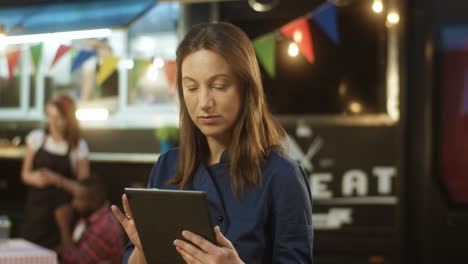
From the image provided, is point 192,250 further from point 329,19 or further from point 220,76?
point 329,19

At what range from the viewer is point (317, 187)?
5.59 metres

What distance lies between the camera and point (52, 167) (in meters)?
5.94

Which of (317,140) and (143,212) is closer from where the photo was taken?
(143,212)

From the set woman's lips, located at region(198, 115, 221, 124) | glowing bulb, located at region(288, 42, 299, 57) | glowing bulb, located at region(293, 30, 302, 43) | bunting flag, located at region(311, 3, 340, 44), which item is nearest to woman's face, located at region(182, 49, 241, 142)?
woman's lips, located at region(198, 115, 221, 124)

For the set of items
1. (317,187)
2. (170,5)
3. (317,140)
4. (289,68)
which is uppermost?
(170,5)

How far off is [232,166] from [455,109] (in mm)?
3874

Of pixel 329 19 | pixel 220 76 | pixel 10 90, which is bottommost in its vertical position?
pixel 220 76

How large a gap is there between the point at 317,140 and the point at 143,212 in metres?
4.15

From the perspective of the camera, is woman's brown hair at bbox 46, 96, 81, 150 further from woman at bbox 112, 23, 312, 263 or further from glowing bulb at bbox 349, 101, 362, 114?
woman at bbox 112, 23, 312, 263

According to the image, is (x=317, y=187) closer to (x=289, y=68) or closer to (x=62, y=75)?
(x=289, y=68)

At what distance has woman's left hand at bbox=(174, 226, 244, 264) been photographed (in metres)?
1.45

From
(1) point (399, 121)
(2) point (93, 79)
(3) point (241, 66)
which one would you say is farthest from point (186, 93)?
(2) point (93, 79)

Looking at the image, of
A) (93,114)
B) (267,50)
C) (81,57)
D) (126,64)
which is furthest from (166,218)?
(93,114)

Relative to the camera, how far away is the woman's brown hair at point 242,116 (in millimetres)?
1624
